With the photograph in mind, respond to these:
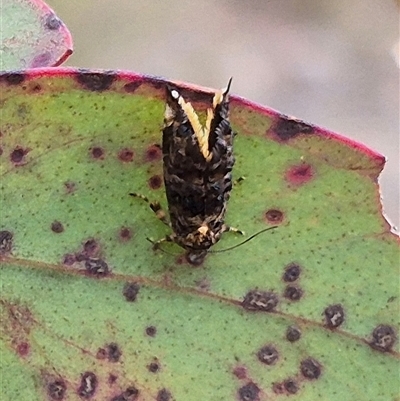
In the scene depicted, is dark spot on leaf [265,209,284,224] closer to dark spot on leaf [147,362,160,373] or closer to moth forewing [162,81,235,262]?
moth forewing [162,81,235,262]

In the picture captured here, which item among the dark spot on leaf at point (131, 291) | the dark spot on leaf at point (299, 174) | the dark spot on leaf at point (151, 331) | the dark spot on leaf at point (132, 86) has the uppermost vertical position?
the dark spot on leaf at point (132, 86)

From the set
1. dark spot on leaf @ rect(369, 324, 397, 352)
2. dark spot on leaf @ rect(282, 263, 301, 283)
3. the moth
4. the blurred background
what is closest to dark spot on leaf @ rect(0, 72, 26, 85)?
the moth

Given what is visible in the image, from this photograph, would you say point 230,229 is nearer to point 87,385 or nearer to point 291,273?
point 291,273

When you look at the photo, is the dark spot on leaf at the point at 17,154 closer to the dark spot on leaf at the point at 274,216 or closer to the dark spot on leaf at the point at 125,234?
the dark spot on leaf at the point at 125,234

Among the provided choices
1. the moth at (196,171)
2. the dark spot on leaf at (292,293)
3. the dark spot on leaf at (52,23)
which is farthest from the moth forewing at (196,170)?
the dark spot on leaf at (52,23)

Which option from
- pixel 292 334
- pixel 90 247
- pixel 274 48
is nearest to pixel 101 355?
pixel 90 247

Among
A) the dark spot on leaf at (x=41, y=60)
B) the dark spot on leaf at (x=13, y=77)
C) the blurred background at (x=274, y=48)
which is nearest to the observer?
the dark spot on leaf at (x=13, y=77)
